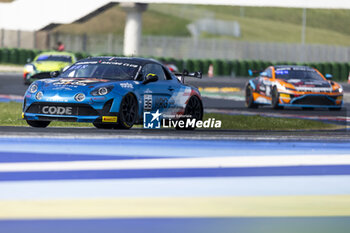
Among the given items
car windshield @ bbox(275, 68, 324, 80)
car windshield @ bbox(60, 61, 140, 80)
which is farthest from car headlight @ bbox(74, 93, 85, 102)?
car windshield @ bbox(275, 68, 324, 80)

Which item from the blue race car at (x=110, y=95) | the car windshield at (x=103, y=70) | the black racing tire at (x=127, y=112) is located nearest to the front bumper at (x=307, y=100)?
the blue race car at (x=110, y=95)

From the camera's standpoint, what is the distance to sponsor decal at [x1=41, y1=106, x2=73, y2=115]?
1203 cm

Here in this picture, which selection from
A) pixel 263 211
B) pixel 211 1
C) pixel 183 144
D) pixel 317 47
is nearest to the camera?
pixel 263 211

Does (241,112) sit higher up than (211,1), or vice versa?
(211,1)

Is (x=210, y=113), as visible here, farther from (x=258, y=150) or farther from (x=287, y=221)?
(x=287, y=221)

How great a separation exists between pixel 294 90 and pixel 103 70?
27.7 feet

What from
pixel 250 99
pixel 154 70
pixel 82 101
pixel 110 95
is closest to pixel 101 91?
pixel 110 95

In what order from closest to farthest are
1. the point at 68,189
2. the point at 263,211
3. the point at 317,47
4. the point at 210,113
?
the point at 263,211
the point at 68,189
the point at 210,113
the point at 317,47

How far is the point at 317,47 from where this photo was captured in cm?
7006

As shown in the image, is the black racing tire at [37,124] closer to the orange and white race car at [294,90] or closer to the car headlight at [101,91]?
the car headlight at [101,91]

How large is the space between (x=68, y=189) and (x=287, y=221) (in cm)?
220

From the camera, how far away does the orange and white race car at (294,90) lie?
20.5 metres

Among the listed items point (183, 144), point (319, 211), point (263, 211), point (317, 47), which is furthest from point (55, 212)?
point (317, 47)

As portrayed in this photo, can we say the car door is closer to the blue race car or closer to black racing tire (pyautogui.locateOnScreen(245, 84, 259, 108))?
the blue race car
